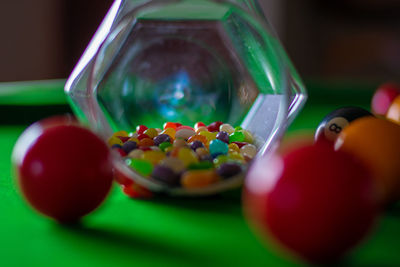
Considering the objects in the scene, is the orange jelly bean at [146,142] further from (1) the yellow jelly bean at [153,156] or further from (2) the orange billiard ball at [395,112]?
(2) the orange billiard ball at [395,112]

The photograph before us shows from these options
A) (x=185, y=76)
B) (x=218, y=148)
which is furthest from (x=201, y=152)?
(x=185, y=76)

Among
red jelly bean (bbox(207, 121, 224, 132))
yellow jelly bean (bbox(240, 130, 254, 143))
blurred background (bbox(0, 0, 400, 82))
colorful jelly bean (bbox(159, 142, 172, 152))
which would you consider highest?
colorful jelly bean (bbox(159, 142, 172, 152))

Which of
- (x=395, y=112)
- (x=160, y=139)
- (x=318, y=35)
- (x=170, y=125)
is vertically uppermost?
(x=160, y=139)

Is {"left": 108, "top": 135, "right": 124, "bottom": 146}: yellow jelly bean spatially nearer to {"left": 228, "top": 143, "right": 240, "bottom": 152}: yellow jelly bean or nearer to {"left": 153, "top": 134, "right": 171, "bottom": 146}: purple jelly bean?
{"left": 153, "top": 134, "right": 171, "bottom": 146}: purple jelly bean

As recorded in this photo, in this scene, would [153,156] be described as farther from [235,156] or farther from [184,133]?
[184,133]

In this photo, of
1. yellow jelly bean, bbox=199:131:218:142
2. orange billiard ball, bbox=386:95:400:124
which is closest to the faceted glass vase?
yellow jelly bean, bbox=199:131:218:142

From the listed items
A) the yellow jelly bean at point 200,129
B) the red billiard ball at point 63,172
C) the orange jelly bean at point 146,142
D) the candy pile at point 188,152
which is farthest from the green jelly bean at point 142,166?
the yellow jelly bean at point 200,129

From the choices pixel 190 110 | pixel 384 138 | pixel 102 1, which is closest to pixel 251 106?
pixel 190 110
